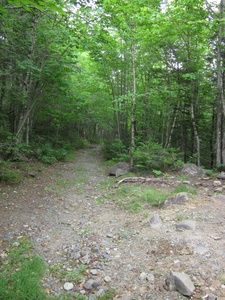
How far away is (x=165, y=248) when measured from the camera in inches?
133

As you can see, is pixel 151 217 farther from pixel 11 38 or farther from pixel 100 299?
pixel 11 38

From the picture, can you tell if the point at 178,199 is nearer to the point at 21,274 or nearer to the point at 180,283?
the point at 180,283

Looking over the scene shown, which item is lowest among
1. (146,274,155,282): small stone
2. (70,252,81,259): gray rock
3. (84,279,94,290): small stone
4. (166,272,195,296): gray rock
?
(70,252,81,259): gray rock

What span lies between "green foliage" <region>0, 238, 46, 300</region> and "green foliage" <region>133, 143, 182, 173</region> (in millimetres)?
5958

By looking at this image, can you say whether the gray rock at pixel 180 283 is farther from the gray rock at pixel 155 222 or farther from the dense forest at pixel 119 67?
the dense forest at pixel 119 67

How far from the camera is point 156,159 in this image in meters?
8.72

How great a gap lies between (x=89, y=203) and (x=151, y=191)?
2.06 metres

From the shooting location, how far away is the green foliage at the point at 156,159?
8.57 m

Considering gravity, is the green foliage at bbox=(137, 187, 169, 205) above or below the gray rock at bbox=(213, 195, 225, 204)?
below

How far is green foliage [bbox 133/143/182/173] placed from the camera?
8.57 m

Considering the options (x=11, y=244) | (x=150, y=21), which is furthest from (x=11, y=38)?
(x=11, y=244)

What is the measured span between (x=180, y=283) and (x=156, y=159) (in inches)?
257

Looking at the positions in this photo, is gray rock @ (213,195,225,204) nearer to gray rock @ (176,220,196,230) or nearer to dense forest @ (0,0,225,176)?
gray rock @ (176,220,196,230)

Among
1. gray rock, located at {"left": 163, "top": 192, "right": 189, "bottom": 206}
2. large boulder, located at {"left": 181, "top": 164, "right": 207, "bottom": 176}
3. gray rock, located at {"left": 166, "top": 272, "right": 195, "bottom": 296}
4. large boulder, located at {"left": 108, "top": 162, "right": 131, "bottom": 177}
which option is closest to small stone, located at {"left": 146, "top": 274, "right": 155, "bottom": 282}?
gray rock, located at {"left": 166, "top": 272, "right": 195, "bottom": 296}
